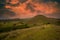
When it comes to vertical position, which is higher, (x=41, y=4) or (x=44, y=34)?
(x=41, y=4)

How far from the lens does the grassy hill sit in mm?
6609

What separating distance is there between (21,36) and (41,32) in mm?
933

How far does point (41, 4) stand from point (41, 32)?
1384 mm

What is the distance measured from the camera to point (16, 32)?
666 cm

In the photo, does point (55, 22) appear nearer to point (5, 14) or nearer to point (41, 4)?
point (41, 4)

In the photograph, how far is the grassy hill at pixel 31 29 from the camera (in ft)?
21.7

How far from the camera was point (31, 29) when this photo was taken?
22.3 ft

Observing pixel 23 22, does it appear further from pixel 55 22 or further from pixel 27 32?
pixel 55 22

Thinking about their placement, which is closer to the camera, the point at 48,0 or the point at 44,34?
the point at 44,34

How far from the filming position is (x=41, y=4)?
7094 mm

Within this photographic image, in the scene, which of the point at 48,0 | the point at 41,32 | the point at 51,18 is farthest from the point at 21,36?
the point at 48,0

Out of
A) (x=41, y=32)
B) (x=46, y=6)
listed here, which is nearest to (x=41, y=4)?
(x=46, y=6)

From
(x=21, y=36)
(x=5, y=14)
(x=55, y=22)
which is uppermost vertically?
(x=5, y=14)

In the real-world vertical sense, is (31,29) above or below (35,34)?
above
